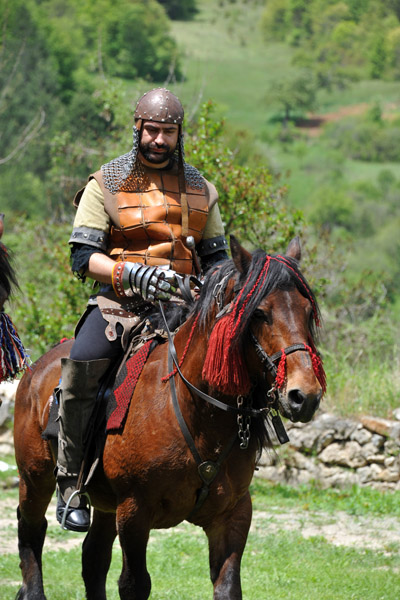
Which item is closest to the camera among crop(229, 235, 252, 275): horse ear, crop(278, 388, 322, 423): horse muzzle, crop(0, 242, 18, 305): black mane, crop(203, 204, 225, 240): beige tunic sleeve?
crop(278, 388, 322, 423): horse muzzle

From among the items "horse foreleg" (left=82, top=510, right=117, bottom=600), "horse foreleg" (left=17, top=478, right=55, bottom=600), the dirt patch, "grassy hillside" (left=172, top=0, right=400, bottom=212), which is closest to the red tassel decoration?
"horse foreleg" (left=82, top=510, right=117, bottom=600)

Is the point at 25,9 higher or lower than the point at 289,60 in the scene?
higher

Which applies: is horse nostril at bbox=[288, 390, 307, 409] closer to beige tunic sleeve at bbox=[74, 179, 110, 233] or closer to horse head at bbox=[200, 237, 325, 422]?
horse head at bbox=[200, 237, 325, 422]

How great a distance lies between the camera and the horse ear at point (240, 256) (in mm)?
3953

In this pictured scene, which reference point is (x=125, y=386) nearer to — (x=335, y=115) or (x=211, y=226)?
(x=211, y=226)

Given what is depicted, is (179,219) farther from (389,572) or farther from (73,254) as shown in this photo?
(389,572)

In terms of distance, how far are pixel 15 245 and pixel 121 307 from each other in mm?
15922

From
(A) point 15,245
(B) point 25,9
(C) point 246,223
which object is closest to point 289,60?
(B) point 25,9

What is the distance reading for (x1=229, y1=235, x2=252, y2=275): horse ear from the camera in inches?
156

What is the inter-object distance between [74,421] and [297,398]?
1573mm

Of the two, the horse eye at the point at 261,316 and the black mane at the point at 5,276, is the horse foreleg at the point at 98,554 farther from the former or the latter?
the horse eye at the point at 261,316

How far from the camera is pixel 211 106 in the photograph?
11875mm

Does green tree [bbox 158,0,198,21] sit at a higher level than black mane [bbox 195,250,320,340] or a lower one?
lower

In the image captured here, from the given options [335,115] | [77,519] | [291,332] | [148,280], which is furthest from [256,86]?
[291,332]
